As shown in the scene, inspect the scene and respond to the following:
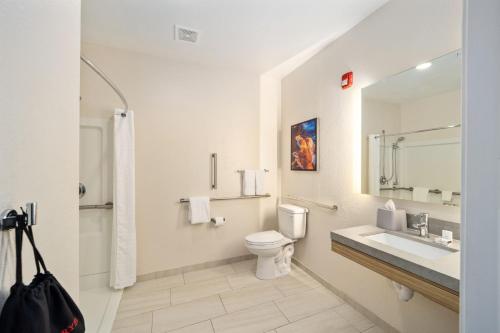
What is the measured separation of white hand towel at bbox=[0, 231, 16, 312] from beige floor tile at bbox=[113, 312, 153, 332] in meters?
1.48

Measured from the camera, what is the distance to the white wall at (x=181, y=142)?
7.99ft

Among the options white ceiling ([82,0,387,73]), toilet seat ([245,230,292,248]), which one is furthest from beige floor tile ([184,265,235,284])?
white ceiling ([82,0,387,73])

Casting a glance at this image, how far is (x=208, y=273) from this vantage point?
2.63 m

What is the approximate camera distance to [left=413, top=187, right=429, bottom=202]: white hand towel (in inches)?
59.2

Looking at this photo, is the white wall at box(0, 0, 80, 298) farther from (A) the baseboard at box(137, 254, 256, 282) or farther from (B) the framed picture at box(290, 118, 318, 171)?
(B) the framed picture at box(290, 118, 318, 171)

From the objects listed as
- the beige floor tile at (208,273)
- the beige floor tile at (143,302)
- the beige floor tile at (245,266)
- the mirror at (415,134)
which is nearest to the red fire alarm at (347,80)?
the mirror at (415,134)

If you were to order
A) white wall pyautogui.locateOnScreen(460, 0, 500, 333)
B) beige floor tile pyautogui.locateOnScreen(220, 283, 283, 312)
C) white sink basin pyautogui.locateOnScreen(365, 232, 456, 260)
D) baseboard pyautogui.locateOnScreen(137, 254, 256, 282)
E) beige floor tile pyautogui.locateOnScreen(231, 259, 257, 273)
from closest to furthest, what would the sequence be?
white wall pyautogui.locateOnScreen(460, 0, 500, 333)
white sink basin pyautogui.locateOnScreen(365, 232, 456, 260)
beige floor tile pyautogui.locateOnScreen(220, 283, 283, 312)
baseboard pyautogui.locateOnScreen(137, 254, 256, 282)
beige floor tile pyautogui.locateOnScreen(231, 259, 257, 273)

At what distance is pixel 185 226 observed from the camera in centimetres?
266

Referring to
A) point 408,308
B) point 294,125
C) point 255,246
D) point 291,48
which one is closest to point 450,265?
point 408,308

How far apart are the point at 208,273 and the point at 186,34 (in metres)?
2.55

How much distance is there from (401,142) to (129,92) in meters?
2.63

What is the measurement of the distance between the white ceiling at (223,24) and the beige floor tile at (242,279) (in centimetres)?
249

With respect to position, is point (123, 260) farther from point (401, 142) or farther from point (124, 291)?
point (401, 142)

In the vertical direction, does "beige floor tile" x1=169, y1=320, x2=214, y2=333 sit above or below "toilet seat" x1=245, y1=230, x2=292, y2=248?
below
